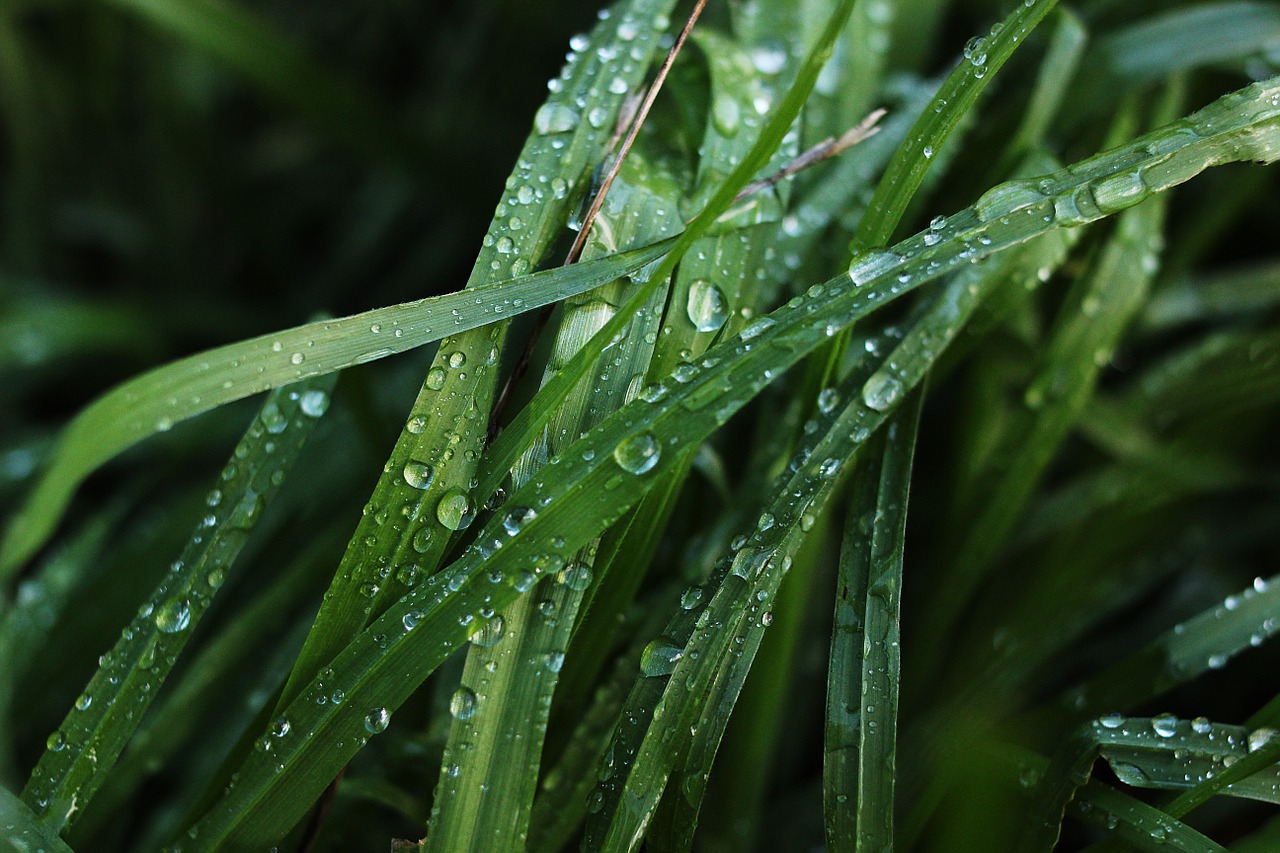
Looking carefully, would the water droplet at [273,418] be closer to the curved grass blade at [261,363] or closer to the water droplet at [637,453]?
the curved grass blade at [261,363]

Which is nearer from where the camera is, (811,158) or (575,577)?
(575,577)

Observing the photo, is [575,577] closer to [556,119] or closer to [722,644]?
[722,644]

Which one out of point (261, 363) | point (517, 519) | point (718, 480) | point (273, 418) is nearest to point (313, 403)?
point (273, 418)

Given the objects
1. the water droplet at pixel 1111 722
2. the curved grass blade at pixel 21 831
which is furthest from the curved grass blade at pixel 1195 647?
the curved grass blade at pixel 21 831

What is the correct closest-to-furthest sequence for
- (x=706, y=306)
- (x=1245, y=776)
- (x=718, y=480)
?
(x=1245, y=776)
(x=706, y=306)
(x=718, y=480)

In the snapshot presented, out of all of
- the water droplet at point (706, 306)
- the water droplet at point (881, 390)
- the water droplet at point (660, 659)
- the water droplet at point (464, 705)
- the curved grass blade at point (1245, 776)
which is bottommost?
the water droplet at point (464, 705)

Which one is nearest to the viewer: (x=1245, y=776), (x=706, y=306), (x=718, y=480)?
(x=1245, y=776)

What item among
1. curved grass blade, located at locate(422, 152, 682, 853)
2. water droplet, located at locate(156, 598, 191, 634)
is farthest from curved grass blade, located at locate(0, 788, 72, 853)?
curved grass blade, located at locate(422, 152, 682, 853)
